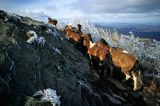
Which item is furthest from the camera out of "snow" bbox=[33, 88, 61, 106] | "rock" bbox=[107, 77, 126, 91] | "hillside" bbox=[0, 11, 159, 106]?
"rock" bbox=[107, 77, 126, 91]

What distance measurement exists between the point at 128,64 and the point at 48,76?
5128 millimetres

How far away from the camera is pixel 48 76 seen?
9078mm

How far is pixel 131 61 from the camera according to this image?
12828 mm

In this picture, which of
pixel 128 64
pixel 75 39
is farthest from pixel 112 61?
pixel 75 39

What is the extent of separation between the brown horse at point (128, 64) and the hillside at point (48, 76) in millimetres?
505

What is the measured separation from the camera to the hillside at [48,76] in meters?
7.69

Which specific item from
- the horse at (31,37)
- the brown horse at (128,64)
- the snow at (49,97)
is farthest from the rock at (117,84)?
the snow at (49,97)

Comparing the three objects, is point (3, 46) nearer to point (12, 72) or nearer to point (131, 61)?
point (12, 72)

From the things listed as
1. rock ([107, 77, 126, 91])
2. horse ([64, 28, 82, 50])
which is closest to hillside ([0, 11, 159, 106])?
rock ([107, 77, 126, 91])

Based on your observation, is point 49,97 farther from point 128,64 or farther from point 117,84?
point 128,64

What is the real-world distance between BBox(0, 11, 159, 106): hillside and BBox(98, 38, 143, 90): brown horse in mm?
505

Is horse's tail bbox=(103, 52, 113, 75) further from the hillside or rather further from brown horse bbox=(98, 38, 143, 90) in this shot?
the hillside

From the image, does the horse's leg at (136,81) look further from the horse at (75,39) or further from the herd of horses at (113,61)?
the horse at (75,39)

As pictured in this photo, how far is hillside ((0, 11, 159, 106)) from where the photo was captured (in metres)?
7.69
